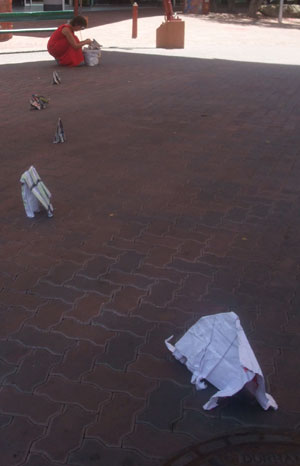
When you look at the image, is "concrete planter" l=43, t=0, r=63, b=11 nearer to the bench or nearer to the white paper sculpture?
the bench

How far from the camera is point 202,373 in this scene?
3.29 meters

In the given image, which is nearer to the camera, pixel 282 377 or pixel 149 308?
pixel 282 377

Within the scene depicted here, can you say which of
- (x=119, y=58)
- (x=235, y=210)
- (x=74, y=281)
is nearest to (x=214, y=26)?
(x=119, y=58)

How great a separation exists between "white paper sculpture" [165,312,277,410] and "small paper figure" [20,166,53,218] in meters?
2.26

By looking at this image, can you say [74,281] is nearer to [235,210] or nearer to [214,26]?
[235,210]

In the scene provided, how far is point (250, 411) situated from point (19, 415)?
1.18 meters

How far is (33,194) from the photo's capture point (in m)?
5.29

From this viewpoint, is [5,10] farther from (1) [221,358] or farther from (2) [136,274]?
(1) [221,358]

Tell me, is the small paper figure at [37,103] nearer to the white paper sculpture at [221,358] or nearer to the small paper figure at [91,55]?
the small paper figure at [91,55]

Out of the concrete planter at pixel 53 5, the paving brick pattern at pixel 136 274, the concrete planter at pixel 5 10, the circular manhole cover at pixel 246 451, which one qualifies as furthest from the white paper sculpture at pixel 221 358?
the concrete planter at pixel 53 5

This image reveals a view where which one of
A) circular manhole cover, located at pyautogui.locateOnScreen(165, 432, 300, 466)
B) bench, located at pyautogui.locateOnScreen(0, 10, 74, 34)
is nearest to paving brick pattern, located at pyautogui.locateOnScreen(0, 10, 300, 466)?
circular manhole cover, located at pyautogui.locateOnScreen(165, 432, 300, 466)

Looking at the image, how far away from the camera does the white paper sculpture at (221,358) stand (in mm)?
3092

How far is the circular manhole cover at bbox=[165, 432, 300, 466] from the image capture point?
9.02ft

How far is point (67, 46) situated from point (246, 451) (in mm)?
12657
